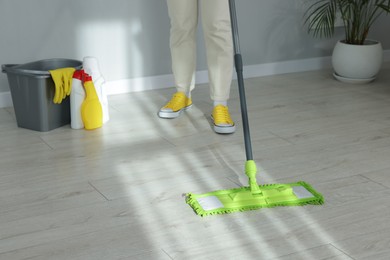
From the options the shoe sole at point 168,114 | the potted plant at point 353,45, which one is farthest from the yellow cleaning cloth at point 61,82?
the potted plant at point 353,45

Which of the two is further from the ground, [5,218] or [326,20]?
[326,20]

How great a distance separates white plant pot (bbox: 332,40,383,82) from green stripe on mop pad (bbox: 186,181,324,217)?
1508 mm

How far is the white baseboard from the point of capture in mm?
3055

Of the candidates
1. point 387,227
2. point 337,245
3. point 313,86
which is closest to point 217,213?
point 337,245

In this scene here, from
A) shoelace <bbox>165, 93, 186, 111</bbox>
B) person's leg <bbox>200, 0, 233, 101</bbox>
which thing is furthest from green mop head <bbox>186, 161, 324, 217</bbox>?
shoelace <bbox>165, 93, 186, 111</bbox>

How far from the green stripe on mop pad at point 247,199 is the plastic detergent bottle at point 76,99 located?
80cm

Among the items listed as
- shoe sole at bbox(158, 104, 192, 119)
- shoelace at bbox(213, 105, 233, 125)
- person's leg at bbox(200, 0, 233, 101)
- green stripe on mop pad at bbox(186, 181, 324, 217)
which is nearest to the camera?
green stripe on mop pad at bbox(186, 181, 324, 217)

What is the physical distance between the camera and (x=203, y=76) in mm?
3281

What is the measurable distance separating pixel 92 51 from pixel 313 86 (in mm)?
1170

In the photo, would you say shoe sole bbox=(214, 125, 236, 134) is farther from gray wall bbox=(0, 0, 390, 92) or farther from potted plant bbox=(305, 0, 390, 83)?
potted plant bbox=(305, 0, 390, 83)

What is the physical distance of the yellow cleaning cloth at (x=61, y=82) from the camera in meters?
2.42

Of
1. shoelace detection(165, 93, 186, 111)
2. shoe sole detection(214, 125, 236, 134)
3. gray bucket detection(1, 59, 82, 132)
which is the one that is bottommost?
shoe sole detection(214, 125, 236, 134)

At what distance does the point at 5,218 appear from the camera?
69.1 inches

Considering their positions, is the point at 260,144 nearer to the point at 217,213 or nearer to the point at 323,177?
the point at 323,177
